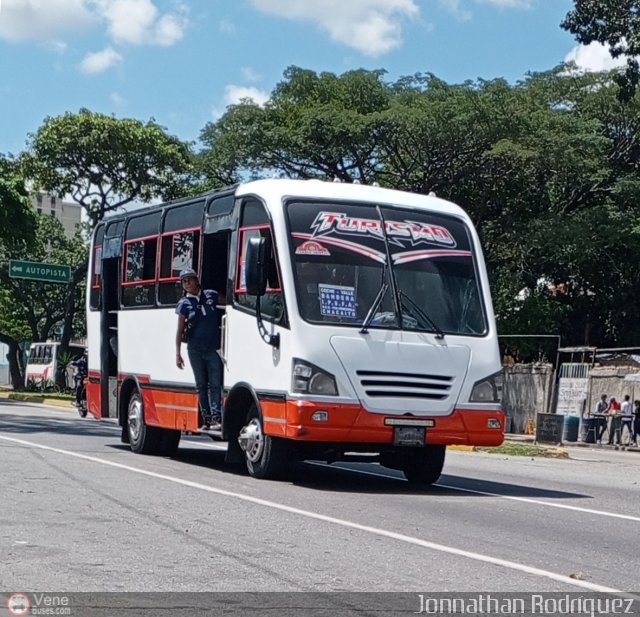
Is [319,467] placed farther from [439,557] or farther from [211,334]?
[439,557]

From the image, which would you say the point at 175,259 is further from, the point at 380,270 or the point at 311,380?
the point at 311,380

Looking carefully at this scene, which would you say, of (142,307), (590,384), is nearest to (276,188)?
(142,307)

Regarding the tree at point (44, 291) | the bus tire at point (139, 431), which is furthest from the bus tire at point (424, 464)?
the tree at point (44, 291)

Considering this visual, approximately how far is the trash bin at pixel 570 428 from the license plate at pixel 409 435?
20.6 metres

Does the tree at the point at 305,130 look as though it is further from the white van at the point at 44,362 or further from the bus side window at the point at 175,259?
the white van at the point at 44,362

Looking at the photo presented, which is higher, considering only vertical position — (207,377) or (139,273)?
(139,273)

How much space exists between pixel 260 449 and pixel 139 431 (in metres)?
3.80

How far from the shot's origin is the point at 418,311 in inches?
483

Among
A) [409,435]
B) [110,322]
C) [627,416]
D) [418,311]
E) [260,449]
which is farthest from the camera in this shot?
[627,416]

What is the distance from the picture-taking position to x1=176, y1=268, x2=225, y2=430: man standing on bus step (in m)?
13.5

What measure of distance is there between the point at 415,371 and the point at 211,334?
2.84 m

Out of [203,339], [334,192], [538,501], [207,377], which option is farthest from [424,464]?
[334,192]

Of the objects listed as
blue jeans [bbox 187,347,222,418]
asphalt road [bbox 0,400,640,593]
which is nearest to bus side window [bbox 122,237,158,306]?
blue jeans [bbox 187,347,222,418]

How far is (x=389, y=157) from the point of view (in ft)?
125
